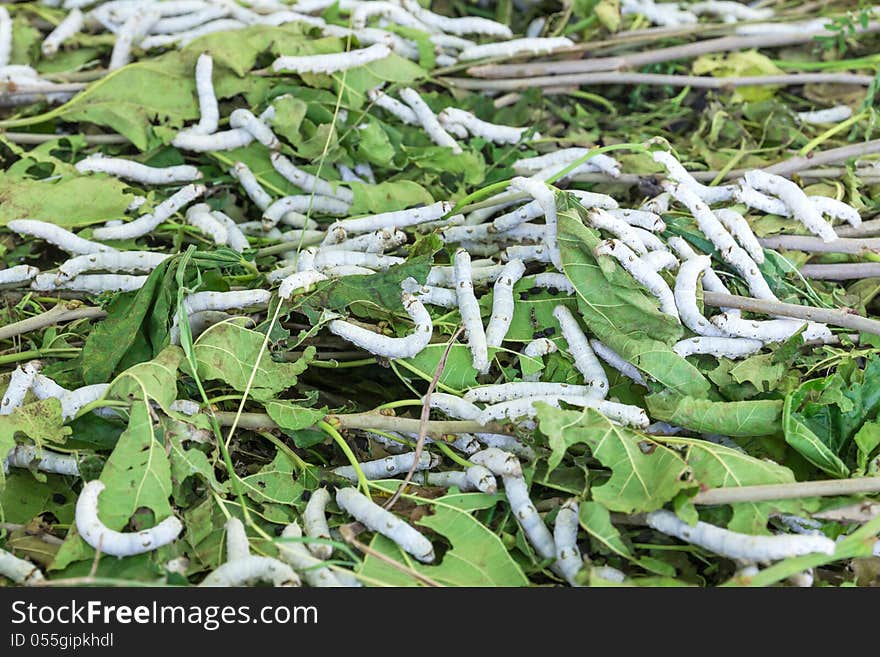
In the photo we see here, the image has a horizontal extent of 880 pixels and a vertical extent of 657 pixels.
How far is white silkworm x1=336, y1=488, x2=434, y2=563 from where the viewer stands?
1.48m

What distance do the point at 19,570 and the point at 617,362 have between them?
49.8 inches

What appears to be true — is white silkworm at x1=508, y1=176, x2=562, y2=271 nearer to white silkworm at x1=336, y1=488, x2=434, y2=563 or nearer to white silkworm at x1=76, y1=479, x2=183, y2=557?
white silkworm at x1=336, y1=488, x2=434, y2=563

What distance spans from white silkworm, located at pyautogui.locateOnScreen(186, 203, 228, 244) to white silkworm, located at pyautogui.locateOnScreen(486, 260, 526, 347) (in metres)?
0.76

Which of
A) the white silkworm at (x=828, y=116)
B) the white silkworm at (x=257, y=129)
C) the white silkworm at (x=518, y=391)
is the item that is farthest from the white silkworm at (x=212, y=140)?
the white silkworm at (x=828, y=116)

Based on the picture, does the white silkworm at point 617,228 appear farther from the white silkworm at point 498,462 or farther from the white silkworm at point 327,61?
the white silkworm at point 327,61

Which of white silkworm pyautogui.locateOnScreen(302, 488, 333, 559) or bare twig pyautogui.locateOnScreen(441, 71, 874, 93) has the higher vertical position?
bare twig pyautogui.locateOnScreen(441, 71, 874, 93)

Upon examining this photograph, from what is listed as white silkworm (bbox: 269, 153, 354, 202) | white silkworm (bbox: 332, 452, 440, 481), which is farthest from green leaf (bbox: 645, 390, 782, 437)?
white silkworm (bbox: 269, 153, 354, 202)

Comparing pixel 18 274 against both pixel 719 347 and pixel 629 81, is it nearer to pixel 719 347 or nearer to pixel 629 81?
pixel 719 347

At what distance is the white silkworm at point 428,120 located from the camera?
7.87 ft

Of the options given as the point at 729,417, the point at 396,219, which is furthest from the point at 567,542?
the point at 396,219

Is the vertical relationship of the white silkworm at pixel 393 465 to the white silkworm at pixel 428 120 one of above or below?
below

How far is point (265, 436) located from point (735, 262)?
1168mm

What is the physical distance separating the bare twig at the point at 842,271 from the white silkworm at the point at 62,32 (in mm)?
2419
